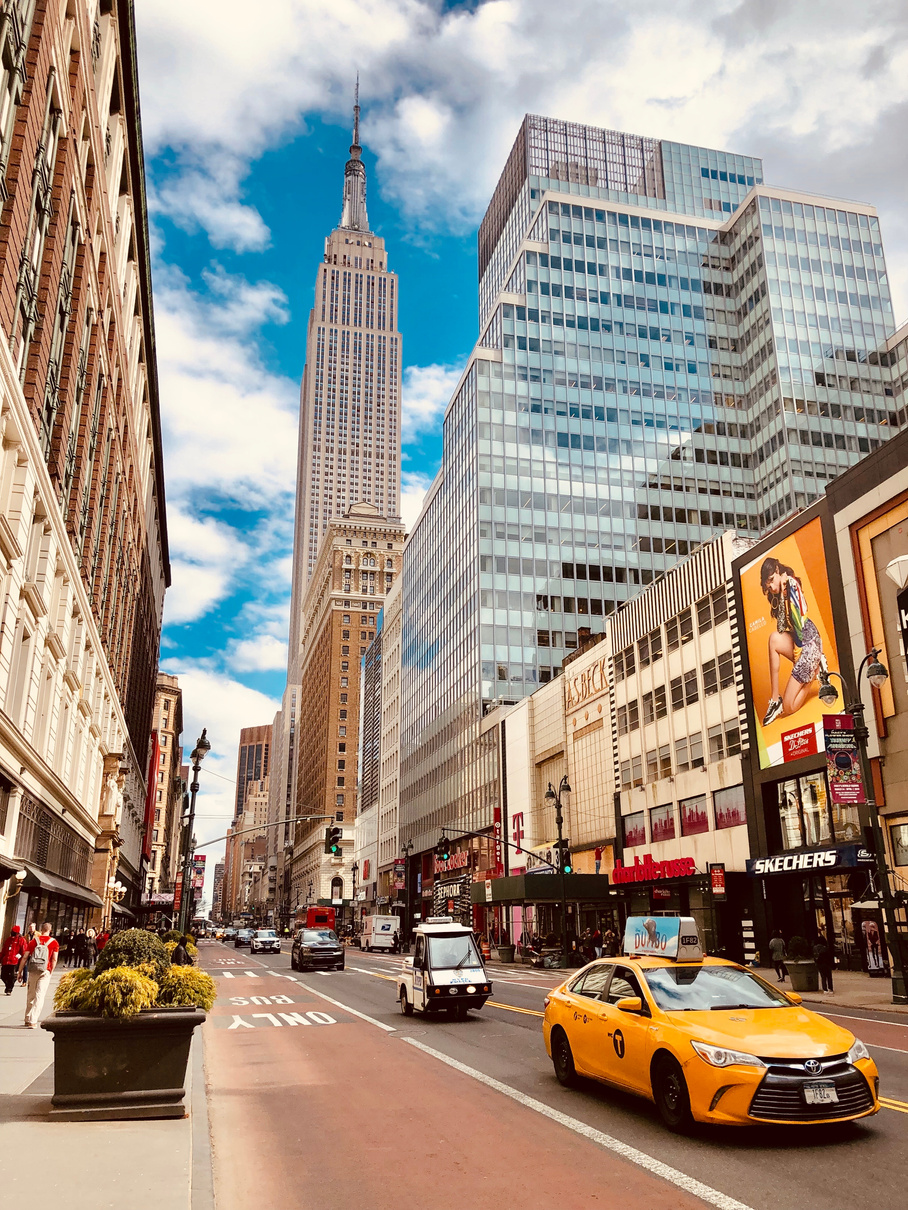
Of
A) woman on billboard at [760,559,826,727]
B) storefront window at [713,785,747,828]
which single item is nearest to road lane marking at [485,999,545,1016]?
woman on billboard at [760,559,826,727]

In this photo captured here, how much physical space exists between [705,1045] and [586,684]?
50.6 metres

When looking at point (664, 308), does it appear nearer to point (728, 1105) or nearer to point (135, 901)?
point (135, 901)

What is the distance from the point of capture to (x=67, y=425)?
120 ft

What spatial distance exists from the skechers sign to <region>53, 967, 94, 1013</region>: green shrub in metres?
26.3

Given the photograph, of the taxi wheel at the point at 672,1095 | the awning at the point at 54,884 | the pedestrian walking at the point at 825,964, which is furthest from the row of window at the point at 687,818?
the taxi wheel at the point at 672,1095

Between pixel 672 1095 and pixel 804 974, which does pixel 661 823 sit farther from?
pixel 672 1095

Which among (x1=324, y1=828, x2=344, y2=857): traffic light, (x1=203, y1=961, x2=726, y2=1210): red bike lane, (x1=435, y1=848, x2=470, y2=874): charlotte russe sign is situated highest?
(x1=435, y1=848, x2=470, y2=874): charlotte russe sign

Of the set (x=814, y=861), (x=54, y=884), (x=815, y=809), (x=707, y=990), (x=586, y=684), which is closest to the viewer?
(x=707, y=990)

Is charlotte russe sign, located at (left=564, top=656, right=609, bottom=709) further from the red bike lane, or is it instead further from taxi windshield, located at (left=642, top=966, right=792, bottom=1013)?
taxi windshield, located at (left=642, top=966, right=792, bottom=1013)

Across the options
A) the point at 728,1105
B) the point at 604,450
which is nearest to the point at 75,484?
the point at 728,1105

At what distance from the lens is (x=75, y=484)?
1581 inches

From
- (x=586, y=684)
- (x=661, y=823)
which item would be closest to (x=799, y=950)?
(x=661, y=823)

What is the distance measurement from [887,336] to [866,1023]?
94.3 m

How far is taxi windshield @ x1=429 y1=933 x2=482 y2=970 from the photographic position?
Result: 22.0 metres
